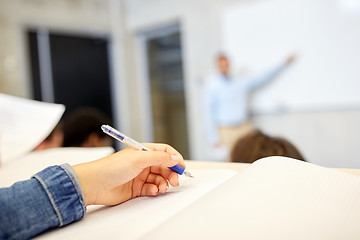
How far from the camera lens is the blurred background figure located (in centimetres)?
224

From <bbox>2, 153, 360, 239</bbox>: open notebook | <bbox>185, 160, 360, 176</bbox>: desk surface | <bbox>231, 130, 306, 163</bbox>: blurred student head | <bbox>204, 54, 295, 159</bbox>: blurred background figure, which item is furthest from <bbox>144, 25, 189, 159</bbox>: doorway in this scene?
<bbox>2, 153, 360, 239</bbox>: open notebook

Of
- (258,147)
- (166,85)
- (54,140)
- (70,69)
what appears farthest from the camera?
(166,85)

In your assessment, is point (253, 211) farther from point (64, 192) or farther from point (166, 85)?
point (166, 85)

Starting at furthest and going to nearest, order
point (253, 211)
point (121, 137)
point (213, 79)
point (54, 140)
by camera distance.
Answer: point (213, 79) < point (54, 140) < point (121, 137) < point (253, 211)

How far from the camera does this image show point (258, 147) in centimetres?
63

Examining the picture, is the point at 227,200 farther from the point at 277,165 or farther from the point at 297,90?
the point at 297,90

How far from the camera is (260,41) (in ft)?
7.20

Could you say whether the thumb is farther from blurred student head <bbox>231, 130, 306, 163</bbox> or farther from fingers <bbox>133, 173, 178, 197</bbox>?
blurred student head <bbox>231, 130, 306, 163</bbox>

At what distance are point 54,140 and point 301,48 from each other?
1.57 metres

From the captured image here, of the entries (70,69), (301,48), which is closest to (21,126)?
(301,48)

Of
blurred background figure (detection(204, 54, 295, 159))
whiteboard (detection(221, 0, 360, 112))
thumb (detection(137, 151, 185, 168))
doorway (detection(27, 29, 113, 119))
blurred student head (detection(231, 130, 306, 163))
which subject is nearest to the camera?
thumb (detection(137, 151, 185, 168))

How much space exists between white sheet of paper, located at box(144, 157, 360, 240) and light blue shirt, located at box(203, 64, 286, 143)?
1.96 m

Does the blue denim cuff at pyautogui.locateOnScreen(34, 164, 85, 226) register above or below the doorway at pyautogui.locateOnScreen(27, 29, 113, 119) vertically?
below

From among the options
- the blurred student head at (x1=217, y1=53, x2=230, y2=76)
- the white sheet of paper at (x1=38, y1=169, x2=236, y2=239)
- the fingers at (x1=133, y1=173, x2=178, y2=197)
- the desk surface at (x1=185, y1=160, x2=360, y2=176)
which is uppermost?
the blurred student head at (x1=217, y1=53, x2=230, y2=76)
